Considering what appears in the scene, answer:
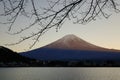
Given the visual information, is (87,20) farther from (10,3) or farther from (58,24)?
(10,3)

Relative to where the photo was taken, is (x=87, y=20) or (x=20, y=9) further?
(x=87, y=20)

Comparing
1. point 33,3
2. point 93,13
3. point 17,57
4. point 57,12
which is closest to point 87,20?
point 93,13

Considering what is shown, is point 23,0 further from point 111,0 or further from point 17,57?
point 17,57

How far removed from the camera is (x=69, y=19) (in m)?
3.44

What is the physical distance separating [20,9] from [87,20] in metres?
0.70

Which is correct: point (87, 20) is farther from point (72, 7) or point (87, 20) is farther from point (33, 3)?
point (33, 3)

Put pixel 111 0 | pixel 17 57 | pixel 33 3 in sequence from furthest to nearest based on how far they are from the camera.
→ 1. pixel 17 57
2. pixel 111 0
3. pixel 33 3

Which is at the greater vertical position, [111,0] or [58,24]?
[111,0]

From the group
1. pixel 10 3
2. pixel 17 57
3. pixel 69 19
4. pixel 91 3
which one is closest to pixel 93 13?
pixel 91 3

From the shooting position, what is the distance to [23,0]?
340 cm

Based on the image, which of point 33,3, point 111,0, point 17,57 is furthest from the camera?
point 17,57

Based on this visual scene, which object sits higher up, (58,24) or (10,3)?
(10,3)

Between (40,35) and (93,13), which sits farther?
(93,13)

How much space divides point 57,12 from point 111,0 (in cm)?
56
